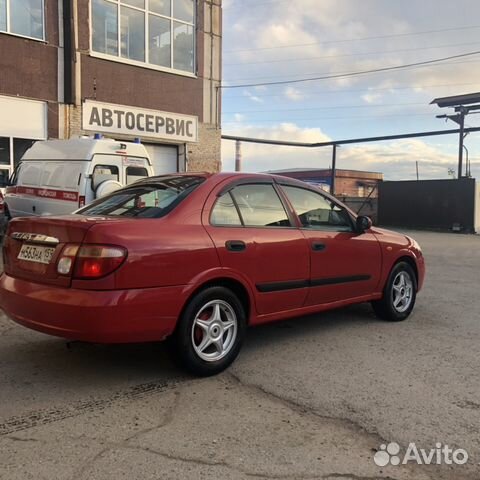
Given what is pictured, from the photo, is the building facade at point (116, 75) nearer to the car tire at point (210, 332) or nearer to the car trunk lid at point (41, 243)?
the car trunk lid at point (41, 243)

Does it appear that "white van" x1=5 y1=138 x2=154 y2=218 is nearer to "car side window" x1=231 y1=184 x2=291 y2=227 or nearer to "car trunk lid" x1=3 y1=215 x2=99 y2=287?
"car side window" x1=231 y1=184 x2=291 y2=227

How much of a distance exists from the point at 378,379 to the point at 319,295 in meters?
1.14

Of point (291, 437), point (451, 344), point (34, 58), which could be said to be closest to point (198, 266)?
point (291, 437)

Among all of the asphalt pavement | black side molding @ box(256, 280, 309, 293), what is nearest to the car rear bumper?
the asphalt pavement

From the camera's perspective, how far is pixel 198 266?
13.6ft

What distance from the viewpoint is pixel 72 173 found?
1090cm

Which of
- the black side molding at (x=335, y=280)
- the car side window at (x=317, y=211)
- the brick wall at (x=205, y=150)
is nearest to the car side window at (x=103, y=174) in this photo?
the car side window at (x=317, y=211)

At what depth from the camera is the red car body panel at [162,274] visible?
3.77 meters

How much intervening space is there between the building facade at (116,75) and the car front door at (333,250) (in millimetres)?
11967

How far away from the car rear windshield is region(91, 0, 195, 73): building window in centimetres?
1274

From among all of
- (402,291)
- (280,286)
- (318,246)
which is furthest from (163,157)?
(280,286)

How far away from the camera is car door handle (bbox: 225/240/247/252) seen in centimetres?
440

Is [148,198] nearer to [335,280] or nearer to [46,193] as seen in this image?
[335,280]

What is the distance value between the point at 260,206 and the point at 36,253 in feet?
6.27
